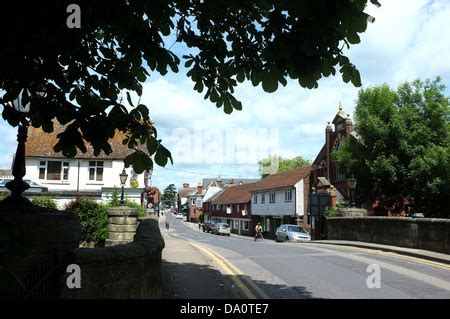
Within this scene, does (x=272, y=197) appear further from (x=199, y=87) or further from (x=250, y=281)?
(x=199, y=87)

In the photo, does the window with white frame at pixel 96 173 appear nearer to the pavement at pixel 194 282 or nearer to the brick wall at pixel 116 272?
the pavement at pixel 194 282

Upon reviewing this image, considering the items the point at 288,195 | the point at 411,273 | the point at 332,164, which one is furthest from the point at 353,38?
the point at 288,195

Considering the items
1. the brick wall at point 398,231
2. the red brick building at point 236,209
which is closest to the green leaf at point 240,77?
the brick wall at point 398,231

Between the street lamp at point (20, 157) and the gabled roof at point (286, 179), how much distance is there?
48.8m

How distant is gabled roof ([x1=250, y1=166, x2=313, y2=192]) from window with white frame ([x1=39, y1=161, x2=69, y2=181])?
25.3 meters

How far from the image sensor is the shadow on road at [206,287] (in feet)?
28.6

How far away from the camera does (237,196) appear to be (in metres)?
75.2

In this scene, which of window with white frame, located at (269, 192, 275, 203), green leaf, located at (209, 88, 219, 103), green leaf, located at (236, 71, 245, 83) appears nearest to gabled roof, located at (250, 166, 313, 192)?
window with white frame, located at (269, 192, 275, 203)

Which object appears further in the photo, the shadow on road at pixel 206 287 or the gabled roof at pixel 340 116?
the gabled roof at pixel 340 116

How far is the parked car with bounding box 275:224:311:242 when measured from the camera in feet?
122

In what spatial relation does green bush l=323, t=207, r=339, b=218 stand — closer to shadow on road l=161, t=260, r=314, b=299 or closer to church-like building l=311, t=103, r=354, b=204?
church-like building l=311, t=103, r=354, b=204

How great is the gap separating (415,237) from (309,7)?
707 inches

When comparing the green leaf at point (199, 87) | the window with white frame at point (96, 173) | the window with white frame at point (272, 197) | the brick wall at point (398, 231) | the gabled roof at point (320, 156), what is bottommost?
the brick wall at point (398, 231)

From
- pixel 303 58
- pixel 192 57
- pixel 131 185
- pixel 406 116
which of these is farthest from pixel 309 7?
pixel 131 185
